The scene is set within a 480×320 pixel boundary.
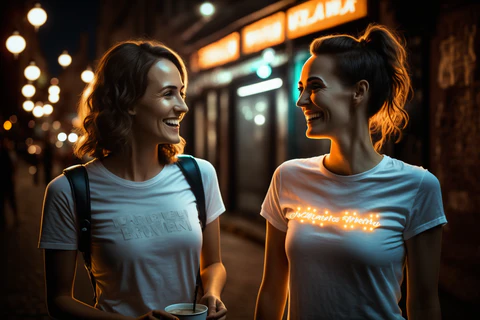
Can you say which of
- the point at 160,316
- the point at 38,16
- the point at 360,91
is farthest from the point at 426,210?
the point at 38,16

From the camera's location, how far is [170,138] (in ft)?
8.13

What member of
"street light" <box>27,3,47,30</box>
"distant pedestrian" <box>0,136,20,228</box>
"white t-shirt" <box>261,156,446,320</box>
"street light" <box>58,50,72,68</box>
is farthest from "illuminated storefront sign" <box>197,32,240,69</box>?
"white t-shirt" <box>261,156,446,320</box>

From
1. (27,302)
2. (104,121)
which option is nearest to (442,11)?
(104,121)

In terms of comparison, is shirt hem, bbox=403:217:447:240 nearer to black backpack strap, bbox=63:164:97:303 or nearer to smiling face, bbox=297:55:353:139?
smiling face, bbox=297:55:353:139

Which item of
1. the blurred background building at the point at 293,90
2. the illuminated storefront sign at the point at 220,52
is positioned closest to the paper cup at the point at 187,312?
the blurred background building at the point at 293,90

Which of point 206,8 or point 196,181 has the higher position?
point 206,8

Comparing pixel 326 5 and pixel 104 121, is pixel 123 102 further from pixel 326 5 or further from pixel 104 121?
pixel 326 5

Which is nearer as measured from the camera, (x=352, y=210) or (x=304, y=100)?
(x=352, y=210)

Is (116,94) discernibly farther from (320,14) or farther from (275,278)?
(320,14)

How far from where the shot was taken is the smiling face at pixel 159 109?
8.11 ft

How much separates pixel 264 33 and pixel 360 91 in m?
9.04

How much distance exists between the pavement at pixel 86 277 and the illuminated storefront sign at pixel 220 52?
427 centimetres

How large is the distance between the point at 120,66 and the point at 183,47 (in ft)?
49.2

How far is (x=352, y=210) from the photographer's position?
2.24 m
